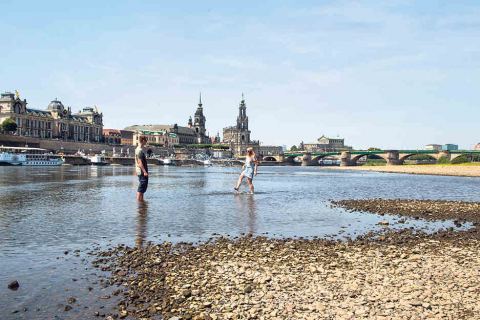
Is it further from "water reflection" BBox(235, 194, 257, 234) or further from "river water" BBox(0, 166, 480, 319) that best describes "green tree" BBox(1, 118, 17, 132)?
"water reflection" BBox(235, 194, 257, 234)

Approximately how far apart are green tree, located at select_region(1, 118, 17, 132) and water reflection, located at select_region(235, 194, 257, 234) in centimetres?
15848

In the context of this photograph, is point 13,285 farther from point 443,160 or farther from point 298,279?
point 443,160

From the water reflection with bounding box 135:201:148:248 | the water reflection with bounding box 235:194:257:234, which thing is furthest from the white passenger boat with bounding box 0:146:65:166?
the water reflection with bounding box 235:194:257:234

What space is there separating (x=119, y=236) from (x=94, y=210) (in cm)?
1000

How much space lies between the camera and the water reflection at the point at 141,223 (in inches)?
704

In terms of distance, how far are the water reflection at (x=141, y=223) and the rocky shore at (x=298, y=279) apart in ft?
4.97

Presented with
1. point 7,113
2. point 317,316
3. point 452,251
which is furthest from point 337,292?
point 7,113

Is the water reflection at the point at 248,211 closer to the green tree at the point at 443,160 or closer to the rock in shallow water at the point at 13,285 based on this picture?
the rock in shallow water at the point at 13,285

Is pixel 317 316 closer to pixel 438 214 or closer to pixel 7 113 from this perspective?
pixel 438 214

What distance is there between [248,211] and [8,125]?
544ft

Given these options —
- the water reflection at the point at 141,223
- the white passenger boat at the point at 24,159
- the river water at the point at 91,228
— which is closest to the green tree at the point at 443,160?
the white passenger boat at the point at 24,159

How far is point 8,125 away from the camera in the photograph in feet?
555

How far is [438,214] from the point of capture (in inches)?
1094

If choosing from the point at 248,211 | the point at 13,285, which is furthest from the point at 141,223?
the point at 13,285
